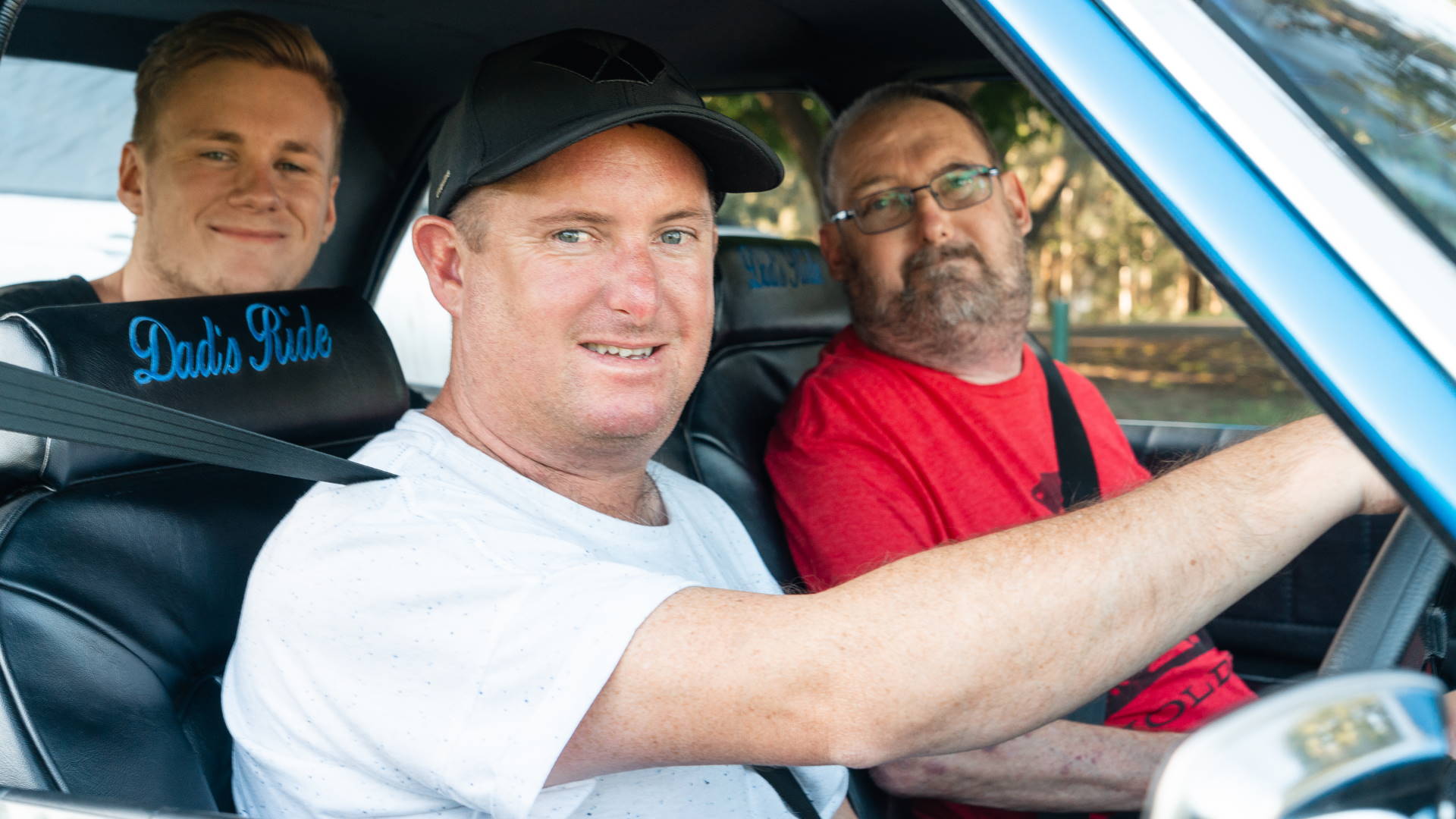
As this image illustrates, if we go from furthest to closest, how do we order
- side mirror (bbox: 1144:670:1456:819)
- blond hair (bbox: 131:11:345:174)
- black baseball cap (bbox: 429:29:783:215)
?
blond hair (bbox: 131:11:345:174) → black baseball cap (bbox: 429:29:783:215) → side mirror (bbox: 1144:670:1456:819)

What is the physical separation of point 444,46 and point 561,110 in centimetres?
133

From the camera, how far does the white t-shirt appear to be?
110 cm

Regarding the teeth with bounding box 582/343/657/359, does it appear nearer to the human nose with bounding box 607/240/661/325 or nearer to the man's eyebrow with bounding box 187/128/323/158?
the human nose with bounding box 607/240/661/325

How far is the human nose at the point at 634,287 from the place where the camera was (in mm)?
1485

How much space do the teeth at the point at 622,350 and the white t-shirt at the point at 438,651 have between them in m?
0.18

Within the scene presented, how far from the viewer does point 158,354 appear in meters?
1.58

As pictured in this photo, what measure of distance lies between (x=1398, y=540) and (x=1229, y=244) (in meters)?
0.59

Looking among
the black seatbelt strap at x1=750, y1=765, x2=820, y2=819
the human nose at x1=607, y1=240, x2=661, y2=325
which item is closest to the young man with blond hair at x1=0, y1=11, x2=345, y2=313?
the human nose at x1=607, y1=240, x2=661, y2=325

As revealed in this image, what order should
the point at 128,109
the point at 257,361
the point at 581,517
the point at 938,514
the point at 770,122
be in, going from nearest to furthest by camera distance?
the point at 581,517 < the point at 257,361 < the point at 938,514 < the point at 128,109 < the point at 770,122

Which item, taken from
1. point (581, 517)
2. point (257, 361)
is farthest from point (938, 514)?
point (257, 361)

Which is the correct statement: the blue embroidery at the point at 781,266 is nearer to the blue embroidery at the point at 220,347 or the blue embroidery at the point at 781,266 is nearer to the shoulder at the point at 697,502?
the shoulder at the point at 697,502

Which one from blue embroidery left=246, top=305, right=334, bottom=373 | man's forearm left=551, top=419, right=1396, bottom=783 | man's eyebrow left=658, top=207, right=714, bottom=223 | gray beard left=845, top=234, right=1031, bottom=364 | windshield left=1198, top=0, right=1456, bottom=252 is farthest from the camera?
gray beard left=845, top=234, right=1031, bottom=364

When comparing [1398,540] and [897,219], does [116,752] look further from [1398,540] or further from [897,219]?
[897,219]

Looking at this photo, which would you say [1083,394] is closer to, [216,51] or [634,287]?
[634,287]
